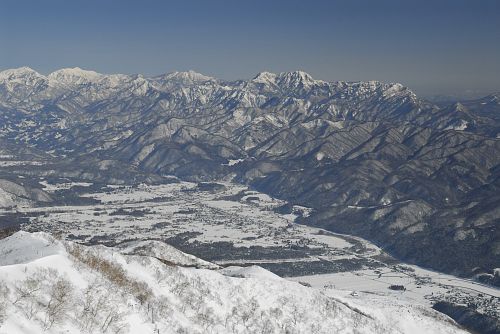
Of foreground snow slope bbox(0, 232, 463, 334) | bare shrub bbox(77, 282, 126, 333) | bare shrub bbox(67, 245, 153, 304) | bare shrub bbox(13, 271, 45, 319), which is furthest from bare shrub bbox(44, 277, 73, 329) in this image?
bare shrub bbox(67, 245, 153, 304)

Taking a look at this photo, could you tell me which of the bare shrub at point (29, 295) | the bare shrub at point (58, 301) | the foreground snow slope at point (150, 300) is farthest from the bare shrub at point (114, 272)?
the bare shrub at point (29, 295)

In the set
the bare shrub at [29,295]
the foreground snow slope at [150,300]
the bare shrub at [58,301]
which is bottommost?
the foreground snow slope at [150,300]

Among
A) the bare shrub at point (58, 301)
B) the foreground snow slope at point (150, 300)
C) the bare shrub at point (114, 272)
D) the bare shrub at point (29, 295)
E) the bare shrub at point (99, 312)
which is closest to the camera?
the bare shrub at point (29, 295)

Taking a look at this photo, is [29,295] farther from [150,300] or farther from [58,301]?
[150,300]

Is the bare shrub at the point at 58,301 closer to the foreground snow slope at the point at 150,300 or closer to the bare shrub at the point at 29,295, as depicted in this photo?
the foreground snow slope at the point at 150,300

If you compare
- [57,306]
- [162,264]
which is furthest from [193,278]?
[57,306]

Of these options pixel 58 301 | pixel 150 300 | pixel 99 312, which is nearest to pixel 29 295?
pixel 58 301

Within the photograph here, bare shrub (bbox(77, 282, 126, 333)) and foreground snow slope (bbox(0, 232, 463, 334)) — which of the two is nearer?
foreground snow slope (bbox(0, 232, 463, 334))

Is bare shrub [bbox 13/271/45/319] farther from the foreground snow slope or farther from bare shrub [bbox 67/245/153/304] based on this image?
bare shrub [bbox 67/245/153/304]
